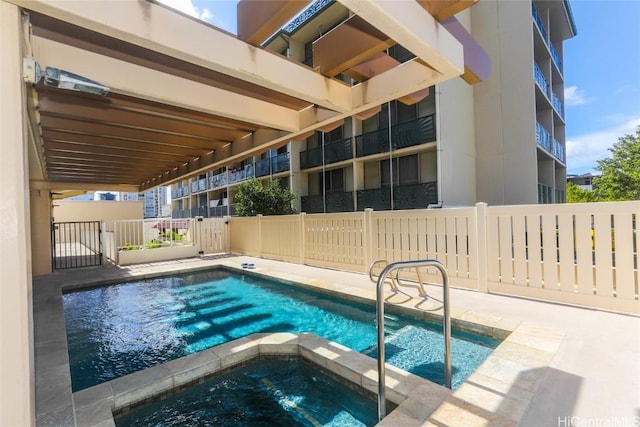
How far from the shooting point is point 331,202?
1559cm

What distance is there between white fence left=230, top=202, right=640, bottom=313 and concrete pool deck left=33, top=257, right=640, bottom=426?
319 millimetres

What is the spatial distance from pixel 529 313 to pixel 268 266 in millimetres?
A: 6456

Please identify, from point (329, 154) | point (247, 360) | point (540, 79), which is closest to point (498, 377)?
point (247, 360)

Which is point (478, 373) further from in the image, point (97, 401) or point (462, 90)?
point (462, 90)

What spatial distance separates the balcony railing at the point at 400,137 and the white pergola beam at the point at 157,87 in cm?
879

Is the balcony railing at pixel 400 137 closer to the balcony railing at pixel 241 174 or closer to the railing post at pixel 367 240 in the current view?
the railing post at pixel 367 240

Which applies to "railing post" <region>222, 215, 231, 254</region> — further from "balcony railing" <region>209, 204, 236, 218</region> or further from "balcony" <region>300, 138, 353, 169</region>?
"balcony railing" <region>209, 204, 236, 218</region>

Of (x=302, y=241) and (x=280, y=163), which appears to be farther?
(x=280, y=163)

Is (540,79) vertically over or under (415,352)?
over

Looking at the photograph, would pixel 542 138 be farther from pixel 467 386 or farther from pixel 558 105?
pixel 467 386

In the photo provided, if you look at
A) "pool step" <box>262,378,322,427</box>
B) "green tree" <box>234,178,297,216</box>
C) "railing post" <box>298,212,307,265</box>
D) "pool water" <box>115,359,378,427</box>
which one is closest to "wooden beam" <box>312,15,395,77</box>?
"pool water" <box>115,359,378,427</box>

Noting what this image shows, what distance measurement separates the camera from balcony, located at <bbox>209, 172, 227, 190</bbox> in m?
23.5

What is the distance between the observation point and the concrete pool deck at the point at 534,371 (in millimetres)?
2090

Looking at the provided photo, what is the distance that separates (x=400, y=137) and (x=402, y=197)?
247 cm
